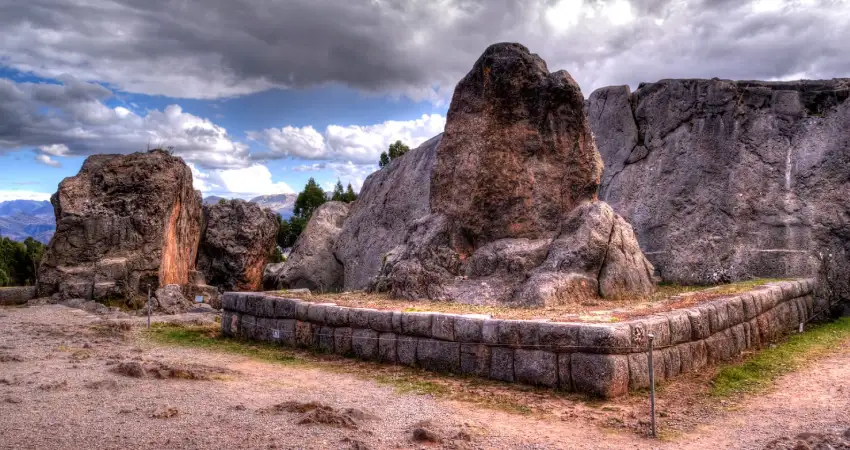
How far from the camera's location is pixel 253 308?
478 inches

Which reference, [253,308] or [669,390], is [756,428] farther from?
[253,308]

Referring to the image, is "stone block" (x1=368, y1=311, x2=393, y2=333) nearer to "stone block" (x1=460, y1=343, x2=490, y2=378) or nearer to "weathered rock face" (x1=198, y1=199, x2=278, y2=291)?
"stone block" (x1=460, y1=343, x2=490, y2=378)

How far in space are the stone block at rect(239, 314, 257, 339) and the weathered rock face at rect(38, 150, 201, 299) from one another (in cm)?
611

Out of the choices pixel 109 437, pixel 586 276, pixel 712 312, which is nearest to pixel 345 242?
pixel 586 276

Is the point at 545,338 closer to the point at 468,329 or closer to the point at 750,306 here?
the point at 468,329

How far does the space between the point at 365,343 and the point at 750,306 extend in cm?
593

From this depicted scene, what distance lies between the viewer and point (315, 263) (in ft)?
65.8

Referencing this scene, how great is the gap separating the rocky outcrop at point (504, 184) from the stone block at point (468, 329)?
10.9ft

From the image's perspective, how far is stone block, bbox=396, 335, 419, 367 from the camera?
30.2 feet

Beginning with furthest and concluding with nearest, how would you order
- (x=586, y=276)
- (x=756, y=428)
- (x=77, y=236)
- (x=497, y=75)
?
1. (x=77, y=236)
2. (x=497, y=75)
3. (x=586, y=276)
4. (x=756, y=428)

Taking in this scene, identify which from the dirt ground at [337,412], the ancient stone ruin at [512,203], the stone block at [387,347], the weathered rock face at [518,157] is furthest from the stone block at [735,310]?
the stone block at [387,347]

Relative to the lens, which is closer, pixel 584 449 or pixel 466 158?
pixel 584 449

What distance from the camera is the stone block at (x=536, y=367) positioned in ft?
25.6

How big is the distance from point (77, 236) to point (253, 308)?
319 inches
